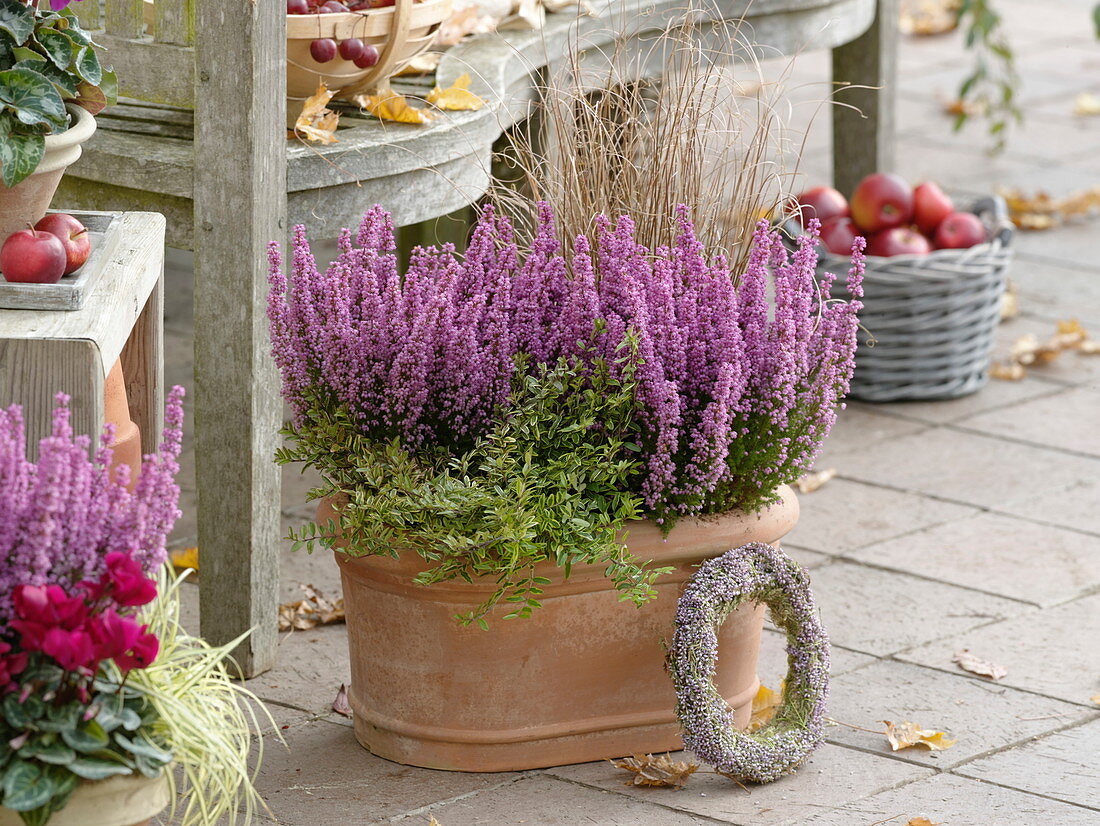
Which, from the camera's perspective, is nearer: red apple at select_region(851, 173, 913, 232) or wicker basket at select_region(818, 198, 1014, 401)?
wicker basket at select_region(818, 198, 1014, 401)

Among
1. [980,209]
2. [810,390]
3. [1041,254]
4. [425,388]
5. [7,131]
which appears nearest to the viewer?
[7,131]

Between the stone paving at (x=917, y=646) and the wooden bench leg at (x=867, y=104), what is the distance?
2.30 feet

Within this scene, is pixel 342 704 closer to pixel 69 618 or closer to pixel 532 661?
pixel 532 661

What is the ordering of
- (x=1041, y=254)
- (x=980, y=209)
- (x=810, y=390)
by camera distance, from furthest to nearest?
1. (x=1041, y=254)
2. (x=980, y=209)
3. (x=810, y=390)

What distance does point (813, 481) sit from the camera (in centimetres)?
379

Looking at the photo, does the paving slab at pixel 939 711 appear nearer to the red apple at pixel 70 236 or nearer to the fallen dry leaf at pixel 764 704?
the fallen dry leaf at pixel 764 704

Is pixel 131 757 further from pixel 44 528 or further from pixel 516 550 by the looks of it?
pixel 516 550

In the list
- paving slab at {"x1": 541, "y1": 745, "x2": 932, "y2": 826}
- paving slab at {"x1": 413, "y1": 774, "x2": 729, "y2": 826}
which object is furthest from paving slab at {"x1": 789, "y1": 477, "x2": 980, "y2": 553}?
paving slab at {"x1": 413, "y1": 774, "x2": 729, "y2": 826}

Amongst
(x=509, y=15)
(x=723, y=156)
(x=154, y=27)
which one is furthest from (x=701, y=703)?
(x=509, y=15)

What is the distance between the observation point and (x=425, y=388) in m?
2.30

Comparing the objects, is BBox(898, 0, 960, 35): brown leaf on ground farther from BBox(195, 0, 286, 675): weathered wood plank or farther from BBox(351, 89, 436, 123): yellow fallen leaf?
BBox(195, 0, 286, 675): weathered wood plank

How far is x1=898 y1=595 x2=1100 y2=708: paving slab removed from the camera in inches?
112

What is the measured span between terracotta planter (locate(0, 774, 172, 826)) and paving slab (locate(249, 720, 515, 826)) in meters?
0.53

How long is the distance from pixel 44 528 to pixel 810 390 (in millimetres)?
1232
